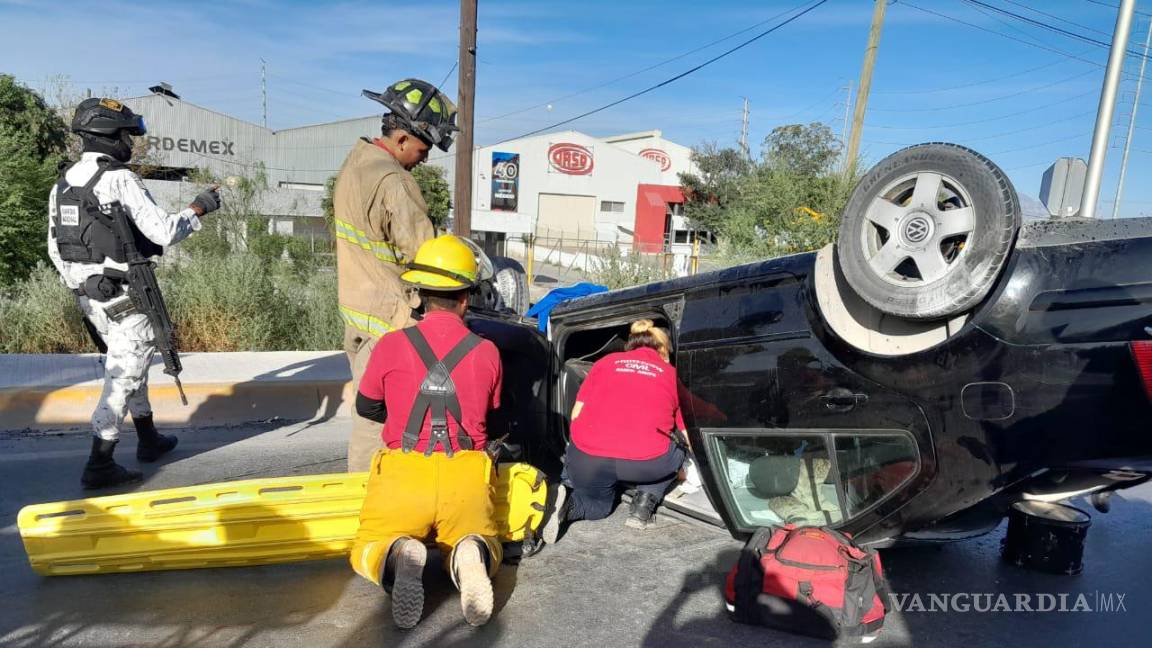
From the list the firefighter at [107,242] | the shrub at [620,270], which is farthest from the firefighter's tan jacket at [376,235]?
the shrub at [620,270]

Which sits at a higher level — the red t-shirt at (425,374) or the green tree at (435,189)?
the green tree at (435,189)

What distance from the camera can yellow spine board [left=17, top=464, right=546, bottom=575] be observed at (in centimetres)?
311

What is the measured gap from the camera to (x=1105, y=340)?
2.29 meters

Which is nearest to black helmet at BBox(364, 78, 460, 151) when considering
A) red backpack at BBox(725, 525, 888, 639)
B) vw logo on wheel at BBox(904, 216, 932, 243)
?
vw logo on wheel at BBox(904, 216, 932, 243)

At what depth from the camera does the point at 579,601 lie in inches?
121

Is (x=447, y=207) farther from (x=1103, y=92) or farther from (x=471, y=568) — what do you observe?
(x=471, y=568)

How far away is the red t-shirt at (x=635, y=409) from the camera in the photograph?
12.1 feet

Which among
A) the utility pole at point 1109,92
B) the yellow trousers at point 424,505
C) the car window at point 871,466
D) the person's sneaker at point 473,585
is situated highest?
the utility pole at point 1109,92

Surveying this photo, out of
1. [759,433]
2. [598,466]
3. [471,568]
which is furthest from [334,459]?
[759,433]

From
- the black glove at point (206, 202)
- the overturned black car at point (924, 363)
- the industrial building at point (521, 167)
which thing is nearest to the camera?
the overturned black car at point (924, 363)

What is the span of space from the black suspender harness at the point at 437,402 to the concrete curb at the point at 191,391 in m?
3.41

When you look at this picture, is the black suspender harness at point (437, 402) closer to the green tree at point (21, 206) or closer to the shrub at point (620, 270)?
the shrub at point (620, 270)

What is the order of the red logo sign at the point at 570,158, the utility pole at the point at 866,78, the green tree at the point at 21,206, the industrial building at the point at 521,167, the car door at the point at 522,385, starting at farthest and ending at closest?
the red logo sign at the point at 570,158 → the industrial building at the point at 521,167 → the utility pole at the point at 866,78 → the green tree at the point at 21,206 → the car door at the point at 522,385

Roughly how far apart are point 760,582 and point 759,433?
591 mm
